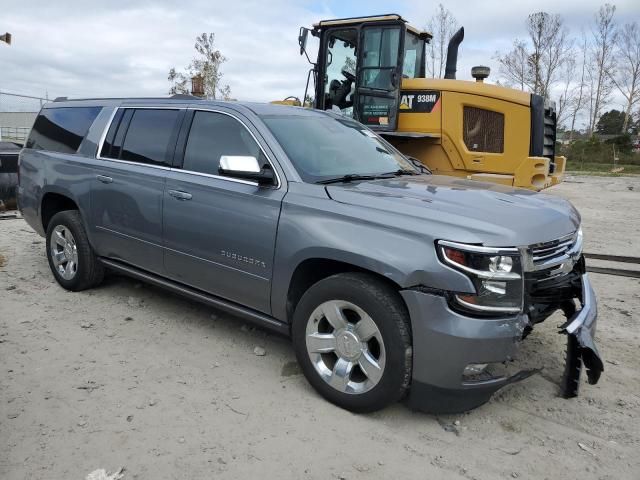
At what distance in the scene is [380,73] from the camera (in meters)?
7.98

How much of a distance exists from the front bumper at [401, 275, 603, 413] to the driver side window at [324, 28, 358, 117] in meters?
5.96

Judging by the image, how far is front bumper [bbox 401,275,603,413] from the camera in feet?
9.53

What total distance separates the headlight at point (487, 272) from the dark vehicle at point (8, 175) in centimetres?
824

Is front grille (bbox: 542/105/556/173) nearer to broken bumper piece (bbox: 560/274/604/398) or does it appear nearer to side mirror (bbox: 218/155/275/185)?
broken bumper piece (bbox: 560/274/604/398)

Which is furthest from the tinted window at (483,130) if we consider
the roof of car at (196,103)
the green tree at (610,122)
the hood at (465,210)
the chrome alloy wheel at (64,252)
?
the green tree at (610,122)

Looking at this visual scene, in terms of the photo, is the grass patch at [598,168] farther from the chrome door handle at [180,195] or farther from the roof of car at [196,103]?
the chrome door handle at [180,195]

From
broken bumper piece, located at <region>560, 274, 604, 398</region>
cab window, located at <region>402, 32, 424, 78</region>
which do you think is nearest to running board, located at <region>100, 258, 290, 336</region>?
broken bumper piece, located at <region>560, 274, 604, 398</region>

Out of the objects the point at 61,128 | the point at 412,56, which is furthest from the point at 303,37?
the point at 61,128

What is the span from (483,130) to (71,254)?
5.67m

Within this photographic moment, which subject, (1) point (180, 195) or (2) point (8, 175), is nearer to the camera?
(1) point (180, 195)

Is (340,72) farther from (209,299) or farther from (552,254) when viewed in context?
(552,254)

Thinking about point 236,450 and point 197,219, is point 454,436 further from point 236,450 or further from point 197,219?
point 197,219

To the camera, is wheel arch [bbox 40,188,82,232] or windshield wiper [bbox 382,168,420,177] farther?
wheel arch [bbox 40,188,82,232]

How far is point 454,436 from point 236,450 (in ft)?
4.06
